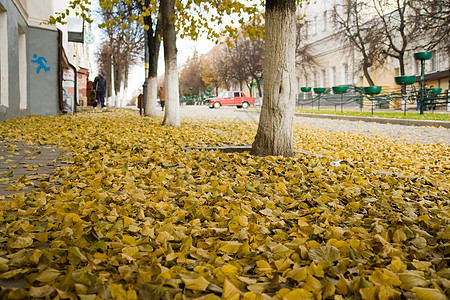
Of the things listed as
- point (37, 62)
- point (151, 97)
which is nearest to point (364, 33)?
point (151, 97)

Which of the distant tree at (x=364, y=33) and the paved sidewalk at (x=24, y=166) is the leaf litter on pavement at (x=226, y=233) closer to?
the paved sidewalk at (x=24, y=166)

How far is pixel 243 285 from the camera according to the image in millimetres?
2145

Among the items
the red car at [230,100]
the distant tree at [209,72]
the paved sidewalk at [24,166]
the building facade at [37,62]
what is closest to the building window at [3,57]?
the building facade at [37,62]

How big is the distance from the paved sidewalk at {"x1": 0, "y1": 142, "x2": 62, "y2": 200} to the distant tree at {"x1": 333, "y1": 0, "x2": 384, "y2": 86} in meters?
29.1

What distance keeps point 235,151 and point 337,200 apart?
→ 351 cm

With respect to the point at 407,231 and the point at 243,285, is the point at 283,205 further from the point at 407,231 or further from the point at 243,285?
the point at 243,285

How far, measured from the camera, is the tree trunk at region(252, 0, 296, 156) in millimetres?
6480

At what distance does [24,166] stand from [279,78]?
154 inches

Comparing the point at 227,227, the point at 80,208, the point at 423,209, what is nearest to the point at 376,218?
the point at 423,209

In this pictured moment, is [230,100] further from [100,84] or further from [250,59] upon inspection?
[100,84]

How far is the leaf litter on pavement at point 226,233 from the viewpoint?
208 centimetres

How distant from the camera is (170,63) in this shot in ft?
40.7

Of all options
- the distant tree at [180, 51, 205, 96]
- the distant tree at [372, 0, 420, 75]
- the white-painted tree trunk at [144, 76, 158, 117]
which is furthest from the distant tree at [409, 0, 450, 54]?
the distant tree at [180, 51, 205, 96]

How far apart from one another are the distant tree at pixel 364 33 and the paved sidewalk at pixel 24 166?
95.5 ft
